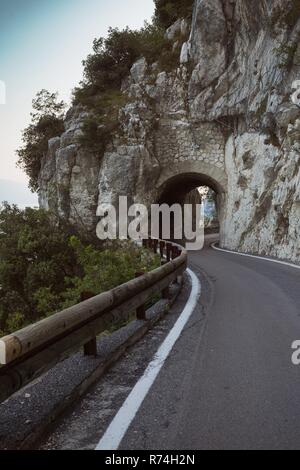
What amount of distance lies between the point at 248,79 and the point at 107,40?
558 inches

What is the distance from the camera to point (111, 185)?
92.5 ft

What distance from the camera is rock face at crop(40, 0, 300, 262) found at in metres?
21.5

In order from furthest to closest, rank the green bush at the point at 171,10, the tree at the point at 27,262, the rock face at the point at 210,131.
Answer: the green bush at the point at 171,10
the tree at the point at 27,262
the rock face at the point at 210,131

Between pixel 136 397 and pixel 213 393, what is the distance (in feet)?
2.41

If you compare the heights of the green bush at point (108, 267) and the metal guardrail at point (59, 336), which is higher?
the metal guardrail at point (59, 336)

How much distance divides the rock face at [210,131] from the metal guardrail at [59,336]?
15135mm

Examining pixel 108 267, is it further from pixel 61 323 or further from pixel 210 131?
pixel 210 131

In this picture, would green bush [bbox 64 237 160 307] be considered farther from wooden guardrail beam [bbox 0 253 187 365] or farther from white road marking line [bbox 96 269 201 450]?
white road marking line [bbox 96 269 201 450]

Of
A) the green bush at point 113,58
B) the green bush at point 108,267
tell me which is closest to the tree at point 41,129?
the green bush at point 113,58

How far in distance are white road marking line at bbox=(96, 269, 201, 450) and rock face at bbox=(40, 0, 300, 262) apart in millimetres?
15019

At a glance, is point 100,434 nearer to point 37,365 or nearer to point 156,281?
point 37,365

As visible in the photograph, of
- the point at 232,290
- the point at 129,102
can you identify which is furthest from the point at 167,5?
the point at 232,290

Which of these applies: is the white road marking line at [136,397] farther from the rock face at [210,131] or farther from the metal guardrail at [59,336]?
the rock face at [210,131]

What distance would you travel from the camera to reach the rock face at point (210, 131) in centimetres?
2147
